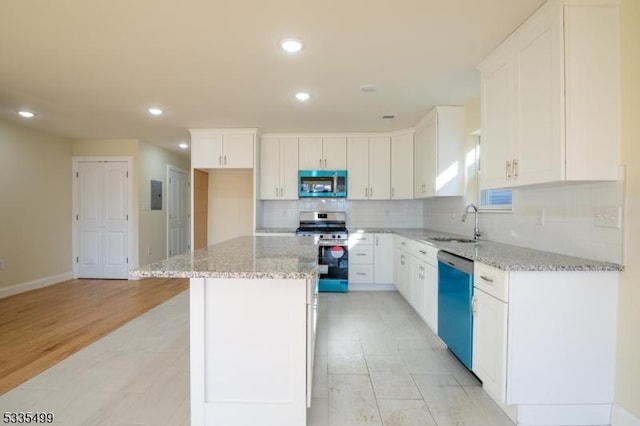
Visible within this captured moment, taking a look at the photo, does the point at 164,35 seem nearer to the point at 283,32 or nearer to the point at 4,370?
the point at 283,32

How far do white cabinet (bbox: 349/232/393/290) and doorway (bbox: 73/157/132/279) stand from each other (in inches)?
152

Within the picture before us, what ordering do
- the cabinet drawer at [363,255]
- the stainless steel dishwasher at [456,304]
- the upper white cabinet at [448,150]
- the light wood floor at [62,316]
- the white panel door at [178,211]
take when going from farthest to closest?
the white panel door at [178,211], the cabinet drawer at [363,255], the upper white cabinet at [448,150], the light wood floor at [62,316], the stainless steel dishwasher at [456,304]

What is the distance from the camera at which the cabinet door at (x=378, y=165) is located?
16.1ft

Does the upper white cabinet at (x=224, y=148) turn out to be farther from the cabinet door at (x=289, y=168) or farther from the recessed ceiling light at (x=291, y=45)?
the recessed ceiling light at (x=291, y=45)

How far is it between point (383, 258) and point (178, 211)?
455 centimetres

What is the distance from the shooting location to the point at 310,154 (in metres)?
4.94

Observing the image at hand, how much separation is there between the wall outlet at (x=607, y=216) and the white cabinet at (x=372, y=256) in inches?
110

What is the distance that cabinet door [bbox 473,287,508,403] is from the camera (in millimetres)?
1824

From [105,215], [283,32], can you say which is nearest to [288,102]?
[283,32]

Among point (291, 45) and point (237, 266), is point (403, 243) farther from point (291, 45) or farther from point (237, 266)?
point (237, 266)

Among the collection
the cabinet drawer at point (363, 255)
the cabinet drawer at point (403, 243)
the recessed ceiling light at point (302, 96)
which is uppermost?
the recessed ceiling light at point (302, 96)

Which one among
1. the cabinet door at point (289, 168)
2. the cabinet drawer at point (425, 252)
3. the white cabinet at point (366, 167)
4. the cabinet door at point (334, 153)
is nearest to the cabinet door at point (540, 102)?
the cabinet drawer at point (425, 252)

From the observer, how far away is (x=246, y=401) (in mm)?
1733

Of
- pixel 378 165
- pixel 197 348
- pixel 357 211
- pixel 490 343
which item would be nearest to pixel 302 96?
pixel 378 165
